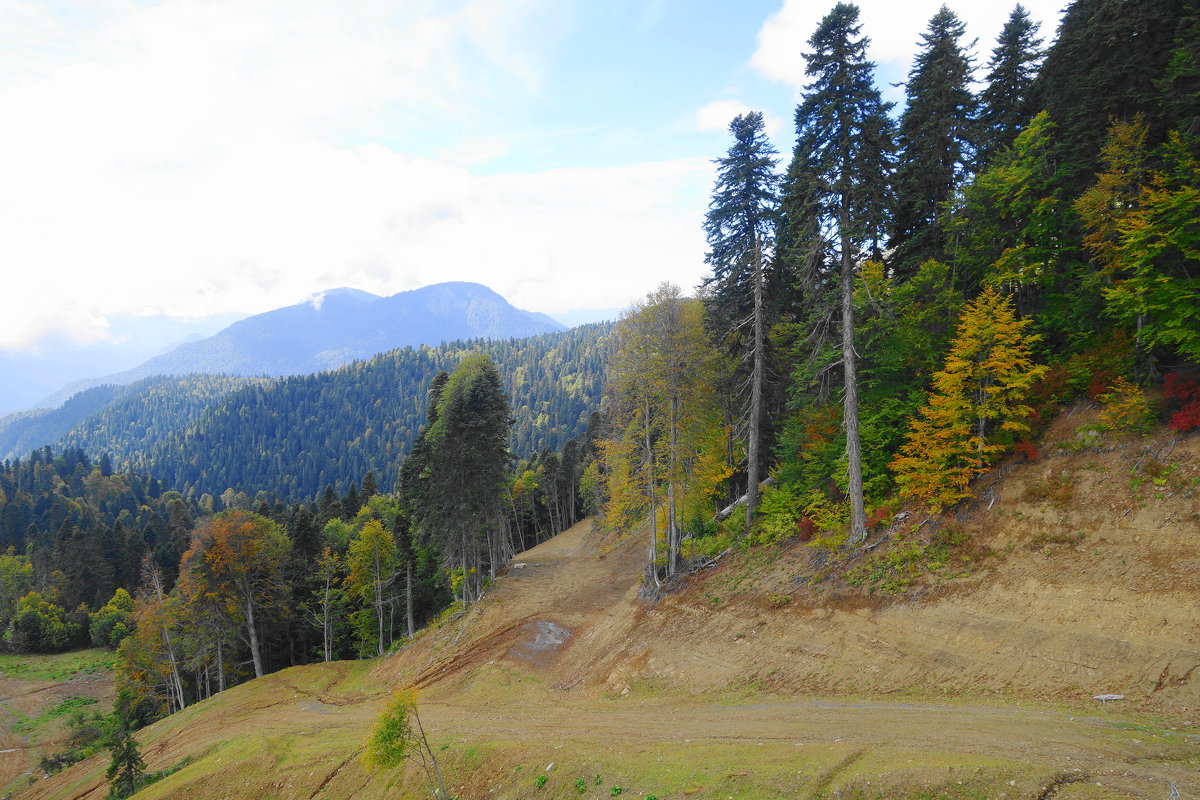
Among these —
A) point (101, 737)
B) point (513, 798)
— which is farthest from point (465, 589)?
point (101, 737)

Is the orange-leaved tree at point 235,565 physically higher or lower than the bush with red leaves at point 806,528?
lower

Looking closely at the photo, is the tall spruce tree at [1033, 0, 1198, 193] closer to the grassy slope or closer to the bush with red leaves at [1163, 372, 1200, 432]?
the bush with red leaves at [1163, 372, 1200, 432]

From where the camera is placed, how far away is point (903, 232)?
93.3ft

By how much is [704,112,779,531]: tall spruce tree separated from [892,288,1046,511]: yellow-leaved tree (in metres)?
7.53

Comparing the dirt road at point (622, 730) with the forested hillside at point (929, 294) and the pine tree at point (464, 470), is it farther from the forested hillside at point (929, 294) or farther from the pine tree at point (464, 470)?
the forested hillside at point (929, 294)

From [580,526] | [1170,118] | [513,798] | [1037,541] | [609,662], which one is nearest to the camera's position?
[513,798]

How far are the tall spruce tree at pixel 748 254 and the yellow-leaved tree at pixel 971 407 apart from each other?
7.53 m

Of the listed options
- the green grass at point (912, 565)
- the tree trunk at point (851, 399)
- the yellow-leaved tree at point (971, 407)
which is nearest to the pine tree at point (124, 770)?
the green grass at point (912, 565)

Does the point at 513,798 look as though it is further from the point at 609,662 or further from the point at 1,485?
the point at 1,485

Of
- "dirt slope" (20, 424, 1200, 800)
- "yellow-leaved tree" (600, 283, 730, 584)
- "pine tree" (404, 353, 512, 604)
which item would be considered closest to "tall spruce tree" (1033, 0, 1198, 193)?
"dirt slope" (20, 424, 1200, 800)

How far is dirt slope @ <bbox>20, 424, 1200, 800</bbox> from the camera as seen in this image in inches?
409

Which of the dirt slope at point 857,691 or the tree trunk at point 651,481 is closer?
the dirt slope at point 857,691

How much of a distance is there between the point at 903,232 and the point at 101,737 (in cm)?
6060

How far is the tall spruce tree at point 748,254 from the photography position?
25359 millimetres
